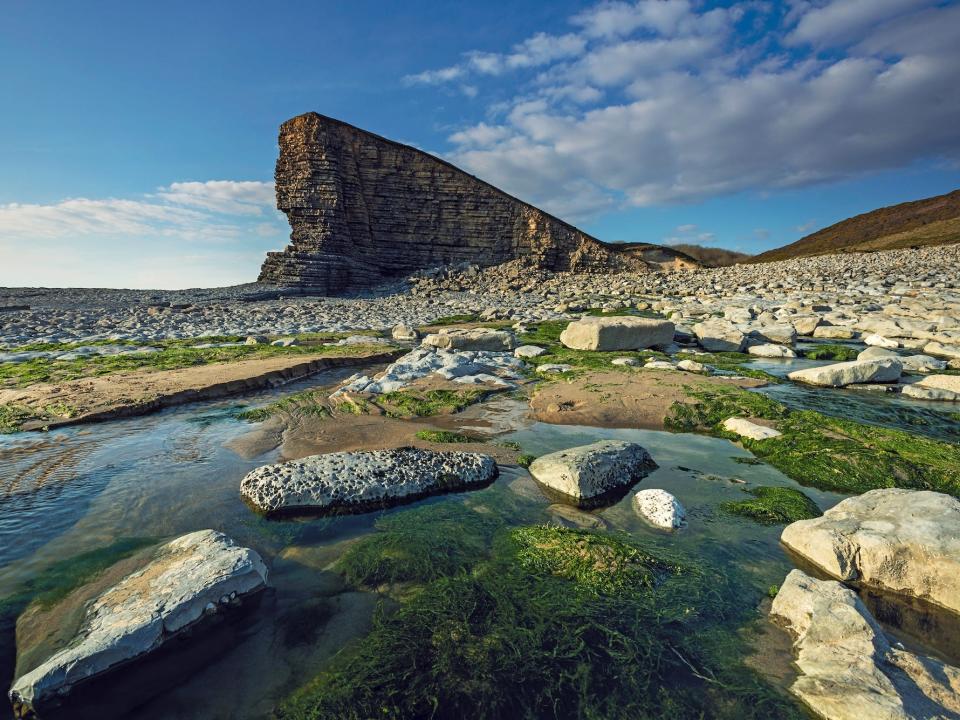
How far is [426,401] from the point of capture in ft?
26.6

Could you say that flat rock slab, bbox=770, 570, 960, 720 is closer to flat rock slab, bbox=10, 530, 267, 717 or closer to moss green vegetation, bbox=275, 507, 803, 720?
moss green vegetation, bbox=275, 507, 803, 720

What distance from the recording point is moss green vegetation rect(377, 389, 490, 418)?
7.76 m

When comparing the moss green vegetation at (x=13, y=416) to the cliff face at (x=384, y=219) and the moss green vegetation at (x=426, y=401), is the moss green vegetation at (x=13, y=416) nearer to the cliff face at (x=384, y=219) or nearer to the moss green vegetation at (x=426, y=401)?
the moss green vegetation at (x=426, y=401)

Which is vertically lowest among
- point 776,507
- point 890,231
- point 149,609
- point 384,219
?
point 776,507

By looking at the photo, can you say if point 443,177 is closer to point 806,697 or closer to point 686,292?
point 686,292

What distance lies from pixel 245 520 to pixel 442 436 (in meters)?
2.84

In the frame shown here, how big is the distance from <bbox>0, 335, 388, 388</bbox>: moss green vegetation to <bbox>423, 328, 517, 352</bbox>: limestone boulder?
6.04 feet

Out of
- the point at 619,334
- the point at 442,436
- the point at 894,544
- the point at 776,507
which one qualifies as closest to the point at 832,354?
the point at 619,334

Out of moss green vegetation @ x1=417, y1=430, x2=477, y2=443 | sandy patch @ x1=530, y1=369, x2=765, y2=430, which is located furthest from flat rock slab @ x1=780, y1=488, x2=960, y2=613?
moss green vegetation @ x1=417, y1=430, x2=477, y2=443

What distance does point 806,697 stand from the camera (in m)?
2.32

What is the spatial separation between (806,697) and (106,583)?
4.45m

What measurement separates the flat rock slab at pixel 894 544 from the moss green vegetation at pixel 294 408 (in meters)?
6.63

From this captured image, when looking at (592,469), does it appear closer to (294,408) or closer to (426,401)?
(426,401)

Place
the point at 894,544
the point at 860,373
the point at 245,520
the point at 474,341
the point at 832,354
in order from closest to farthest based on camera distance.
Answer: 1. the point at 894,544
2. the point at 245,520
3. the point at 860,373
4. the point at 832,354
5. the point at 474,341
